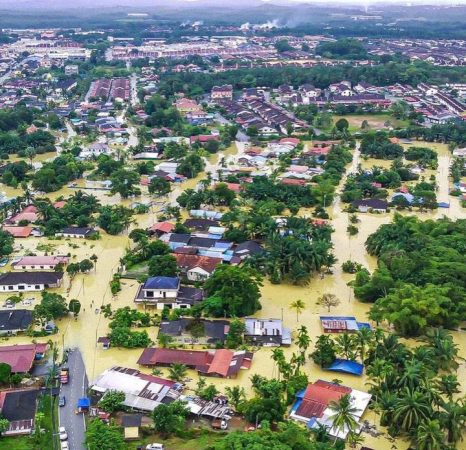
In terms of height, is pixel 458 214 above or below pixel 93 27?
below

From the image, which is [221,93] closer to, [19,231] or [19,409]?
[19,231]

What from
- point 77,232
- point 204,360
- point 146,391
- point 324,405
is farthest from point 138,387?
point 77,232

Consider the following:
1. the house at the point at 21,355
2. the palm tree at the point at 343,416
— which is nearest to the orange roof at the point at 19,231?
the house at the point at 21,355

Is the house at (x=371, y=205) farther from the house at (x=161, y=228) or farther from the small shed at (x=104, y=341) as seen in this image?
the small shed at (x=104, y=341)

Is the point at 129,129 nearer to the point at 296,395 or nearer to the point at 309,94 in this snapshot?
the point at 309,94

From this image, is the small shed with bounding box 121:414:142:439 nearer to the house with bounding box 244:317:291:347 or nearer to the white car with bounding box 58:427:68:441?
the white car with bounding box 58:427:68:441

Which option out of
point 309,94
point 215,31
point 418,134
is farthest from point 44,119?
point 215,31
